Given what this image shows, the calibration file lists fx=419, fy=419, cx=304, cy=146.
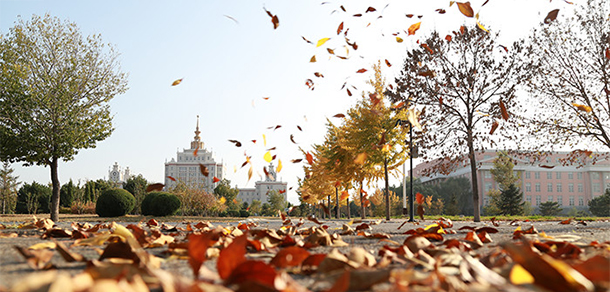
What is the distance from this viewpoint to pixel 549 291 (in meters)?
0.99

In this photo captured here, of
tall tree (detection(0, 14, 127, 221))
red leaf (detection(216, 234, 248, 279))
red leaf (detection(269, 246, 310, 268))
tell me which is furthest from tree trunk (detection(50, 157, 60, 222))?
red leaf (detection(216, 234, 248, 279))

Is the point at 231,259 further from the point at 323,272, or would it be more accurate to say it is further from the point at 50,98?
the point at 50,98

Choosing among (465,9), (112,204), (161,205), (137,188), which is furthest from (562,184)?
(465,9)

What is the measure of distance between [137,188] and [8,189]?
857cm

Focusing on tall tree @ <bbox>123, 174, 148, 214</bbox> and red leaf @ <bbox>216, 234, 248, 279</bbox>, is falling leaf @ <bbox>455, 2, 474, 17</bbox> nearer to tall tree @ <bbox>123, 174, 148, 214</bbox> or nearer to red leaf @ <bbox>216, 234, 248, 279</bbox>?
red leaf @ <bbox>216, 234, 248, 279</bbox>

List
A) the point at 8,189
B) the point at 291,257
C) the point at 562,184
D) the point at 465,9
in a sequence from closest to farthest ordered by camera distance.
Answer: the point at 291,257 → the point at 465,9 → the point at 8,189 → the point at 562,184

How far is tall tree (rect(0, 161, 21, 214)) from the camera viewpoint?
29178mm

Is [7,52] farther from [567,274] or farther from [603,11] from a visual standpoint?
[603,11]

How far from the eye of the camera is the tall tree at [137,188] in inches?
1205

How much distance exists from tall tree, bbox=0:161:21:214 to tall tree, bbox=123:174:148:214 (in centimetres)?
813

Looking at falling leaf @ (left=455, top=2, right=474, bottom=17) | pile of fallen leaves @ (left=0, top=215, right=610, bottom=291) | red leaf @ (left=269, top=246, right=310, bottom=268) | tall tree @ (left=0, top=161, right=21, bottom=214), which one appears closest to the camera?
pile of fallen leaves @ (left=0, top=215, right=610, bottom=291)

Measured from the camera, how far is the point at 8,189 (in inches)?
1180

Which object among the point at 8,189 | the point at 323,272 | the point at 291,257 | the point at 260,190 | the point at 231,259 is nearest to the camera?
the point at 231,259

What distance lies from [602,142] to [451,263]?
62.5 ft
